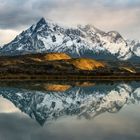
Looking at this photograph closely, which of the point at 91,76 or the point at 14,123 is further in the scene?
the point at 91,76

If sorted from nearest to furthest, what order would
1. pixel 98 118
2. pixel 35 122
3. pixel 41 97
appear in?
pixel 35 122 → pixel 98 118 → pixel 41 97

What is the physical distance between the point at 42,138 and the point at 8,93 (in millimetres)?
58822

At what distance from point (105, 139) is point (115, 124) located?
408 inches

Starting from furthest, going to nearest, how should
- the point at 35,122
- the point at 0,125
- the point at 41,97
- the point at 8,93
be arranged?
the point at 8,93, the point at 41,97, the point at 35,122, the point at 0,125

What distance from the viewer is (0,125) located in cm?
4175

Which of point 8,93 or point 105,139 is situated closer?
point 105,139

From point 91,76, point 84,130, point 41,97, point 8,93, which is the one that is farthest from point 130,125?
point 91,76

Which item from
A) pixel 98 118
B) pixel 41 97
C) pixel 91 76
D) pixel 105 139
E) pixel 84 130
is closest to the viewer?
pixel 105 139

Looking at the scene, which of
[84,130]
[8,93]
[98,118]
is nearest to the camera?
[84,130]

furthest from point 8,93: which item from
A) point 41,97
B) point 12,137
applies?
point 12,137

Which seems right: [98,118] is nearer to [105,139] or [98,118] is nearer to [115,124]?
[115,124]

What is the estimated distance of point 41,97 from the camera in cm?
8356

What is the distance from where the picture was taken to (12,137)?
34.0 meters

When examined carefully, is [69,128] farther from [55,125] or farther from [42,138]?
[42,138]
